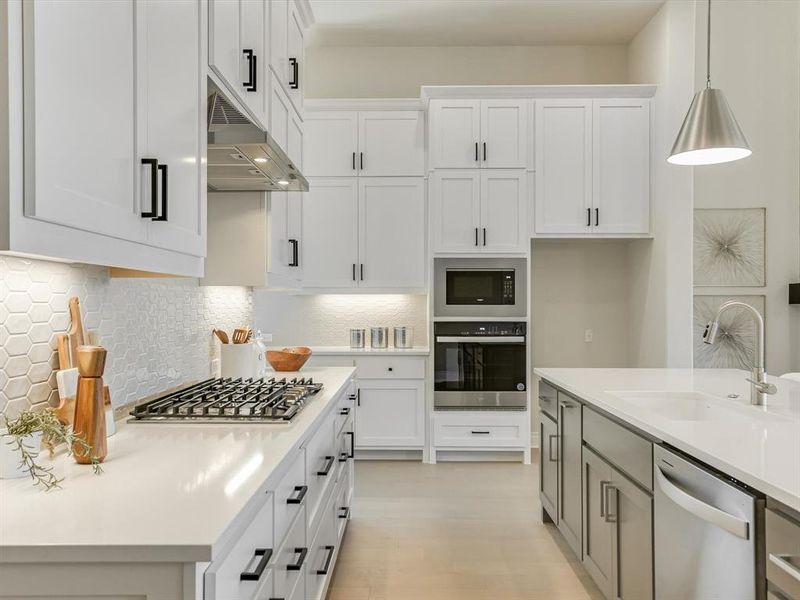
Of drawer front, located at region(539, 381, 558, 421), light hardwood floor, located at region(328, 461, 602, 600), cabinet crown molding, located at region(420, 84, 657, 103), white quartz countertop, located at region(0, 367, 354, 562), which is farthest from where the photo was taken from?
cabinet crown molding, located at region(420, 84, 657, 103)

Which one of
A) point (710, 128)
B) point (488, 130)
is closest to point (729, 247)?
point (488, 130)

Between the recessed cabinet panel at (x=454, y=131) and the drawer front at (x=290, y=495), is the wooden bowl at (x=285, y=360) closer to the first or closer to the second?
the drawer front at (x=290, y=495)

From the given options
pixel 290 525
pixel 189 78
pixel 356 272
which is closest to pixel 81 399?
pixel 290 525

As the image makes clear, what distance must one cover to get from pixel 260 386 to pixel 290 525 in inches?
31.2

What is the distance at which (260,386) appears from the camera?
2260mm

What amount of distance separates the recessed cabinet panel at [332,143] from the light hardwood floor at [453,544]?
2.43 metres

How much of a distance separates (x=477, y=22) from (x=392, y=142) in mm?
1168

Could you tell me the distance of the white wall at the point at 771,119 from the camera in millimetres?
4234

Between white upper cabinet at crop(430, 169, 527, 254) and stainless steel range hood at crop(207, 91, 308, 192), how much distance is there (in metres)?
1.98

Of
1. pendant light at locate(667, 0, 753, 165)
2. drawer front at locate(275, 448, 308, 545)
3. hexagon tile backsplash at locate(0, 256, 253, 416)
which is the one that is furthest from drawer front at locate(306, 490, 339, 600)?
pendant light at locate(667, 0, 753, 165)

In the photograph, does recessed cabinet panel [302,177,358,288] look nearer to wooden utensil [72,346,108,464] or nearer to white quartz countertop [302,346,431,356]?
white quartz countertop [302,346,431,356]

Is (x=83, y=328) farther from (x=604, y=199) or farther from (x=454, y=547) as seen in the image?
(x=604, y=199)

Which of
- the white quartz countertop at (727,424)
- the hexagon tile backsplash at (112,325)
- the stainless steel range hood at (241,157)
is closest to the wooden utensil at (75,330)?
the hexagon tile backsplash at (112,325)

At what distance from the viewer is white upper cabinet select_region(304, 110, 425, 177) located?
4609mm
